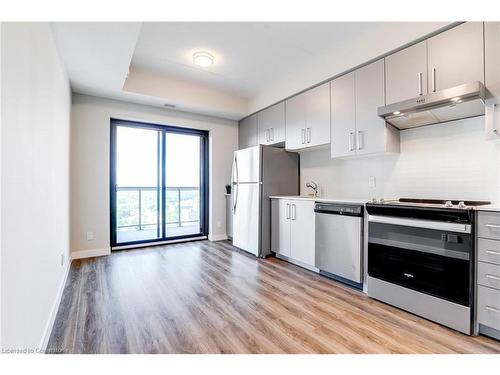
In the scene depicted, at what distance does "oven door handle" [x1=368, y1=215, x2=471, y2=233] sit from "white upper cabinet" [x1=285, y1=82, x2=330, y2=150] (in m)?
1.21

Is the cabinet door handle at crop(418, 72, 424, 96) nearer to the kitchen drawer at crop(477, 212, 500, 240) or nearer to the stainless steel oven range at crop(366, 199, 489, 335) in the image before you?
the stainless steel oven range at crop(366, 199, 489, 335)

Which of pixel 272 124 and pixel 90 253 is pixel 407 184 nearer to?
pixel 272 124

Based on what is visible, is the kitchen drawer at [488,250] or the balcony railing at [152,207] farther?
the balcony railing at [152,207]

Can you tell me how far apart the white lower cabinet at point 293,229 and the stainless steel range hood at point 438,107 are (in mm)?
1295

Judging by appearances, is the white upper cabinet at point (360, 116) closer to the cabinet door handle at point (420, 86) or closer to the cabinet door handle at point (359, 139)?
the cabinet door handle at point (359, 139)

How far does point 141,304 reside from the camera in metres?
2.21

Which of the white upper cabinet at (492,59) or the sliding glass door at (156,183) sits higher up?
the white upper cabinet at (492,59)

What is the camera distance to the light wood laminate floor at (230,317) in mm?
1637

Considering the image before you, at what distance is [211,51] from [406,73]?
211 cm

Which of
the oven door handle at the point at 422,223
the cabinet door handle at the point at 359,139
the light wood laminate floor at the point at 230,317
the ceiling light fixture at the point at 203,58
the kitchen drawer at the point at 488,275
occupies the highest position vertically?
the ceiling light fixture at the point at 203,58

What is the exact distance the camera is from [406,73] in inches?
91.9

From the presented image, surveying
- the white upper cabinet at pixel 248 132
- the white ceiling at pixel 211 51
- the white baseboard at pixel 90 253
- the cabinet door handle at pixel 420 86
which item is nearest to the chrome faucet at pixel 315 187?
the white upper cabinet at pixel 248 132
